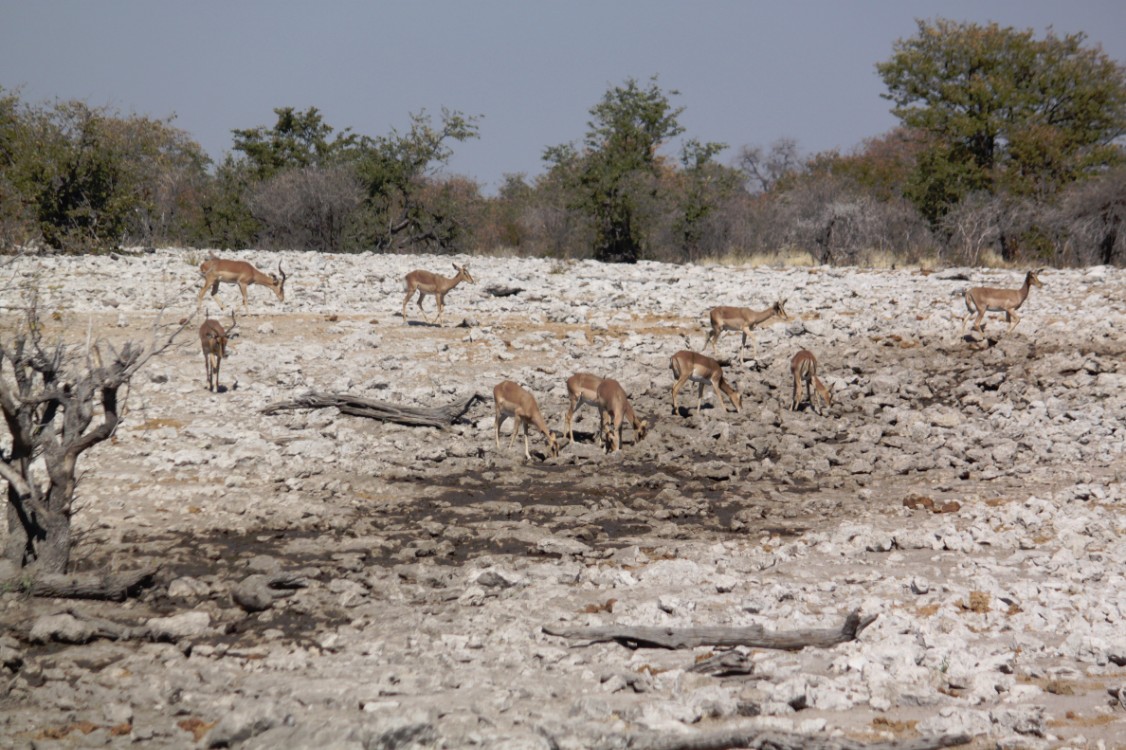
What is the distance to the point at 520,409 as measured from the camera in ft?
44.5

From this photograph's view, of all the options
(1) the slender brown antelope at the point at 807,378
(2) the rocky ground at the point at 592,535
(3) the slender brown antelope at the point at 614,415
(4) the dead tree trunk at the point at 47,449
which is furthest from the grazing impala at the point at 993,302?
(4) the dead tree trunk at the point at 47,449

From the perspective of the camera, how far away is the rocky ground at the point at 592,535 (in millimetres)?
6293

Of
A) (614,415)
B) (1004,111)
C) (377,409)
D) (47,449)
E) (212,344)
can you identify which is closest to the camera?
(47,449)

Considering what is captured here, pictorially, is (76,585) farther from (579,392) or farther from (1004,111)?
(1004,111)

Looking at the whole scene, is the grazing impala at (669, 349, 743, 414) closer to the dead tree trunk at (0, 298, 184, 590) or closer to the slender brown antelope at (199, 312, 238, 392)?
the slender brown antelope at (199, 312, 238, 392)

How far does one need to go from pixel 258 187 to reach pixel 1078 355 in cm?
2492

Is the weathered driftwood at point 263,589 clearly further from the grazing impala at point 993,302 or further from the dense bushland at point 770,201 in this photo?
the dense bushland at point 770,201

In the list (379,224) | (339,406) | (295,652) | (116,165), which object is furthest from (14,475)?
(379,224)

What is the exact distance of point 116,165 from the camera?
1070 inches

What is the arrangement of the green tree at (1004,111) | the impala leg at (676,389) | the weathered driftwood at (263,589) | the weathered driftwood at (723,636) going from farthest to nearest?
the green tree at (1004,111), the impala leg at (676,389), the weathered driftwood at (263,589), the weathered driftwood at (723,636)

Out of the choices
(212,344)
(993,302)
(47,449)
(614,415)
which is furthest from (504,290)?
(47,449)

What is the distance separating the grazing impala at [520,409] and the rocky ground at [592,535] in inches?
9.7

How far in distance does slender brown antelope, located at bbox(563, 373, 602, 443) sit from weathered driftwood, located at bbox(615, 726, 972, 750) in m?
8.42

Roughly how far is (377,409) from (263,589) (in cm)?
584
